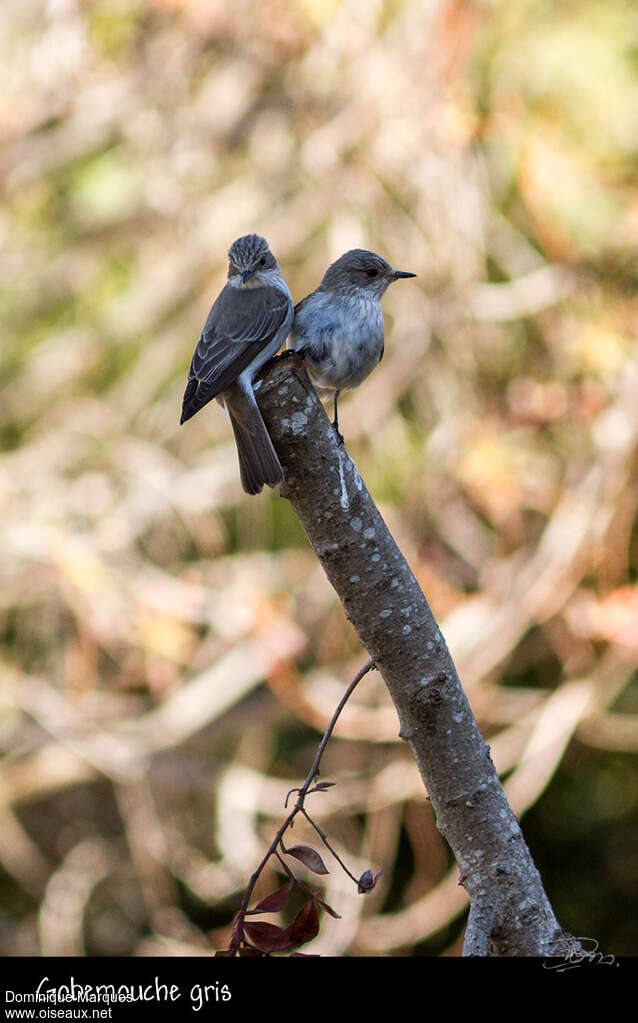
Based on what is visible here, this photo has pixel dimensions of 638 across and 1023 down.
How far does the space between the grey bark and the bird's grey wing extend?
2.01 feet

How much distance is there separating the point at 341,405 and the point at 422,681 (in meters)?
3.06

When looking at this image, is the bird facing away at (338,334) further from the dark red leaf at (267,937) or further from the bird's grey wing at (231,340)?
the dark red leaf at (267,937)

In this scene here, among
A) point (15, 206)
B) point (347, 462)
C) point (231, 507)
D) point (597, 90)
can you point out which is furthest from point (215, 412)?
point (347, 462)

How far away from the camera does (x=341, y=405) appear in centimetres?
472

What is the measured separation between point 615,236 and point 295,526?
2.13 m

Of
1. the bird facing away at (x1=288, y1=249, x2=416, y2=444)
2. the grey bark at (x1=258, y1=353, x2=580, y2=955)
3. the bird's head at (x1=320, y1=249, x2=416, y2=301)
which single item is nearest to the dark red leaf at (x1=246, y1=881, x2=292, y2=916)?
the grey bark at (x1=258, y1=353, x2=580, y2=955)

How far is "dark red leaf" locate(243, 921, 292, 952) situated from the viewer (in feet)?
5.08

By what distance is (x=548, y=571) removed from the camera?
14.8 ft

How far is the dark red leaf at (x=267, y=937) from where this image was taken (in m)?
1.55

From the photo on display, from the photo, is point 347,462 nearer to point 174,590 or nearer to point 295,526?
point 174,590
